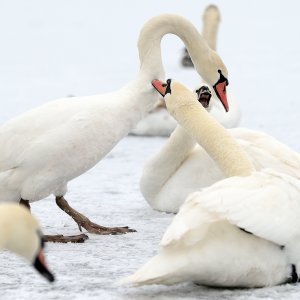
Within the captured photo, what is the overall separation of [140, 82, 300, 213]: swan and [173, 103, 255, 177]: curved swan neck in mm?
1163

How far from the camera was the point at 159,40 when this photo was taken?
20.9 feet

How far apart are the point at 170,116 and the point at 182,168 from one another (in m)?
4.15

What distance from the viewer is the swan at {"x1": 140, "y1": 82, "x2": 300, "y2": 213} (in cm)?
632

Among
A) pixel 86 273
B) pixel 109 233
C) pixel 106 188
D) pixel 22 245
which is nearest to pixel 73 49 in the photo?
pixel 106 188

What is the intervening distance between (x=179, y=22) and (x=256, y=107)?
5.99 m

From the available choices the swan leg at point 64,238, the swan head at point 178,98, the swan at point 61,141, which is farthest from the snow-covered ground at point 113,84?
the swan head at point 178,98

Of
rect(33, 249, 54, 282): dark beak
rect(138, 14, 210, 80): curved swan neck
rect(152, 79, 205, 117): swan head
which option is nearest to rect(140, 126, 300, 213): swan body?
rect(138, 14, 210, 80): curved swan neck

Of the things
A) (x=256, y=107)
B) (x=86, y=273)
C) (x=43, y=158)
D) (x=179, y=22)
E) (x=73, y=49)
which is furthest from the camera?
(x=73, y=49)

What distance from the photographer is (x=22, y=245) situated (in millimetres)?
3383

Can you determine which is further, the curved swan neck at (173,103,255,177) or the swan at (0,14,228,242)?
the swan at (0,14,228,242)

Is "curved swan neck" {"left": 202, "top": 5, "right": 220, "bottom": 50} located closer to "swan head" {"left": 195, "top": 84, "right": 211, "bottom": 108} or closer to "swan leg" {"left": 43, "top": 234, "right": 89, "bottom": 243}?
"swan head" {"left": 195, "top": 84, "right": 211, "bottom": 108}

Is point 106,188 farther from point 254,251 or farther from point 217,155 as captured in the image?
point 254,251

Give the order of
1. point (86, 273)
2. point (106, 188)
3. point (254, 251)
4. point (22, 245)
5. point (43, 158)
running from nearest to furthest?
point (22, 245)
point (254, 251)
point (86, 273)
point (43, 158)
point (106, 188)

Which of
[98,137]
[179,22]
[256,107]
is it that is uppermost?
[179,22]
